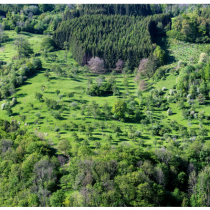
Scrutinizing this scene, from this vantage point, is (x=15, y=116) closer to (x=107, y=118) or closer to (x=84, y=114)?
(x=84, y=114)

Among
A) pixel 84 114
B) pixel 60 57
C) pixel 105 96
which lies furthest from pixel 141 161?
pixel 60 57

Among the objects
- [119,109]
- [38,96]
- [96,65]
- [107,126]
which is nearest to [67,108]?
[38,96]

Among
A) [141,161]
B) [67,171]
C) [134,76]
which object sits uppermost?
[134,76]

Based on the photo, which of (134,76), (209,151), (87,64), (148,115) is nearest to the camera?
(209,151)

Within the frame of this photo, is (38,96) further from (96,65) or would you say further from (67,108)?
(96,65)

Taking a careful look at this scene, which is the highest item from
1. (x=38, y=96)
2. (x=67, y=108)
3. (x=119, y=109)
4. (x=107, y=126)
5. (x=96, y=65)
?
(x=96, y=65)
